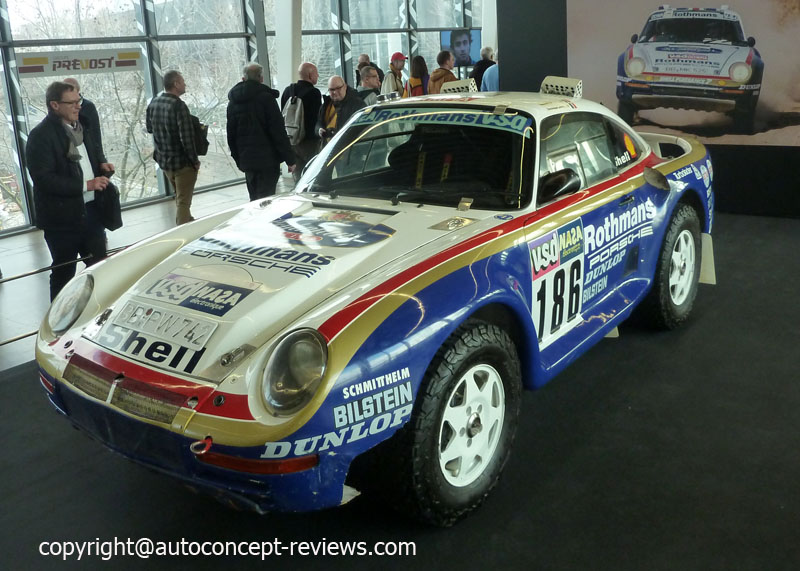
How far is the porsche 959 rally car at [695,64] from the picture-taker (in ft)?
25.3

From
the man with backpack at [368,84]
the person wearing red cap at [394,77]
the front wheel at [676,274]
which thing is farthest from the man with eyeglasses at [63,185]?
the person wearing red cap at [394,77]

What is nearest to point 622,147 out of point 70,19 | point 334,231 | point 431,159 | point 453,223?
point 431,159

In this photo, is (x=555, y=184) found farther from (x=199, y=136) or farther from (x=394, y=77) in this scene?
(x=394, y=77)

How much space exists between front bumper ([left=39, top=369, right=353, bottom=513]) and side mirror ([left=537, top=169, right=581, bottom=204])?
1.61 metres

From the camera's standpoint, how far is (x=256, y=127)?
24.2ft

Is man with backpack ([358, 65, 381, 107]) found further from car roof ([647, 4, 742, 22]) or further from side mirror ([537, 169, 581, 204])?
side mirror ([537, 169, 581, 204])

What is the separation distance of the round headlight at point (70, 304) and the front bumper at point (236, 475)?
2.24ft

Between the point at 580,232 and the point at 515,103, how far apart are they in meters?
0.76

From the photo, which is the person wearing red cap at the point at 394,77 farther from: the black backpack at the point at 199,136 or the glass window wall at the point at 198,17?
the black backpack at the point at 199,136

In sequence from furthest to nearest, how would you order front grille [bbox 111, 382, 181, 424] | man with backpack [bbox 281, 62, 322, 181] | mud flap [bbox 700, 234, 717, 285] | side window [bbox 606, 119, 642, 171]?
man with backpack [bbox 281, 62, 322, 181] < mud flap [bbox 700, 234, 717, 285] < side window [bbox 606, 119, 642, 171] < front grille [bbox 111, 382, 181, 424]

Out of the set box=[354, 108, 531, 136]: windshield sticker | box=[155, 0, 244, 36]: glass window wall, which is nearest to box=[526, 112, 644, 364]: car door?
box=[354, 108, 531, 136]: windshield sticker

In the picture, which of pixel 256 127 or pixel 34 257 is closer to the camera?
pixel 256 127

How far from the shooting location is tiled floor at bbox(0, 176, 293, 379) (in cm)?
550

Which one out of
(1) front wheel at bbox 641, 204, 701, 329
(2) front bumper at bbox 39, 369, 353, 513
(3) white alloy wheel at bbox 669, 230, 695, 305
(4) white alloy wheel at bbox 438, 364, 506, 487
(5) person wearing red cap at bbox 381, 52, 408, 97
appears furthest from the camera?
(5) person wearing red cap at bbox 381, 52, 408, 97
